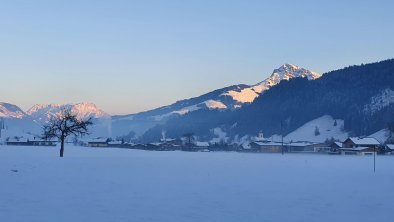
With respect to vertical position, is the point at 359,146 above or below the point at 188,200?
above

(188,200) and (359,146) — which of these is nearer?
(188,200)

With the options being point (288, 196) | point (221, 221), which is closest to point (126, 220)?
point (221, 221)

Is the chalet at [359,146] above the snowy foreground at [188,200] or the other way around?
above

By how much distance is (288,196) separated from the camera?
27.9 metres

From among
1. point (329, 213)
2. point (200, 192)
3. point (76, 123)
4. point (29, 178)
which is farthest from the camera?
point (76, 123)

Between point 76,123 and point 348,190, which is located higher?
point 76,123

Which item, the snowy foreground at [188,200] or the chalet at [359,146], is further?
the chalet at [359,146]

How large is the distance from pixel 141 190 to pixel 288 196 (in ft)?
29.7

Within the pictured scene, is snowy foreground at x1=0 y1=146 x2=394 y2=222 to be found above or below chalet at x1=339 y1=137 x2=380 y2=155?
below

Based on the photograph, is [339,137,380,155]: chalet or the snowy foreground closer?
the snowy foreground

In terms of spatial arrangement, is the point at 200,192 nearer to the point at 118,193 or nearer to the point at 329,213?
the point at 118,193

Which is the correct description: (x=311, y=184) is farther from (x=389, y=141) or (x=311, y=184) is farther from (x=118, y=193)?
(x=389, y=141)

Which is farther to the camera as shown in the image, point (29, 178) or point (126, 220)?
point (29, 178)

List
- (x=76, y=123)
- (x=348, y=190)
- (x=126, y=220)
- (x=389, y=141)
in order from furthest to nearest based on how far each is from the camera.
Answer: (x=389, y=141)
(x=76, y=123)
(x=348, y=190)
(x=126, y=220)
